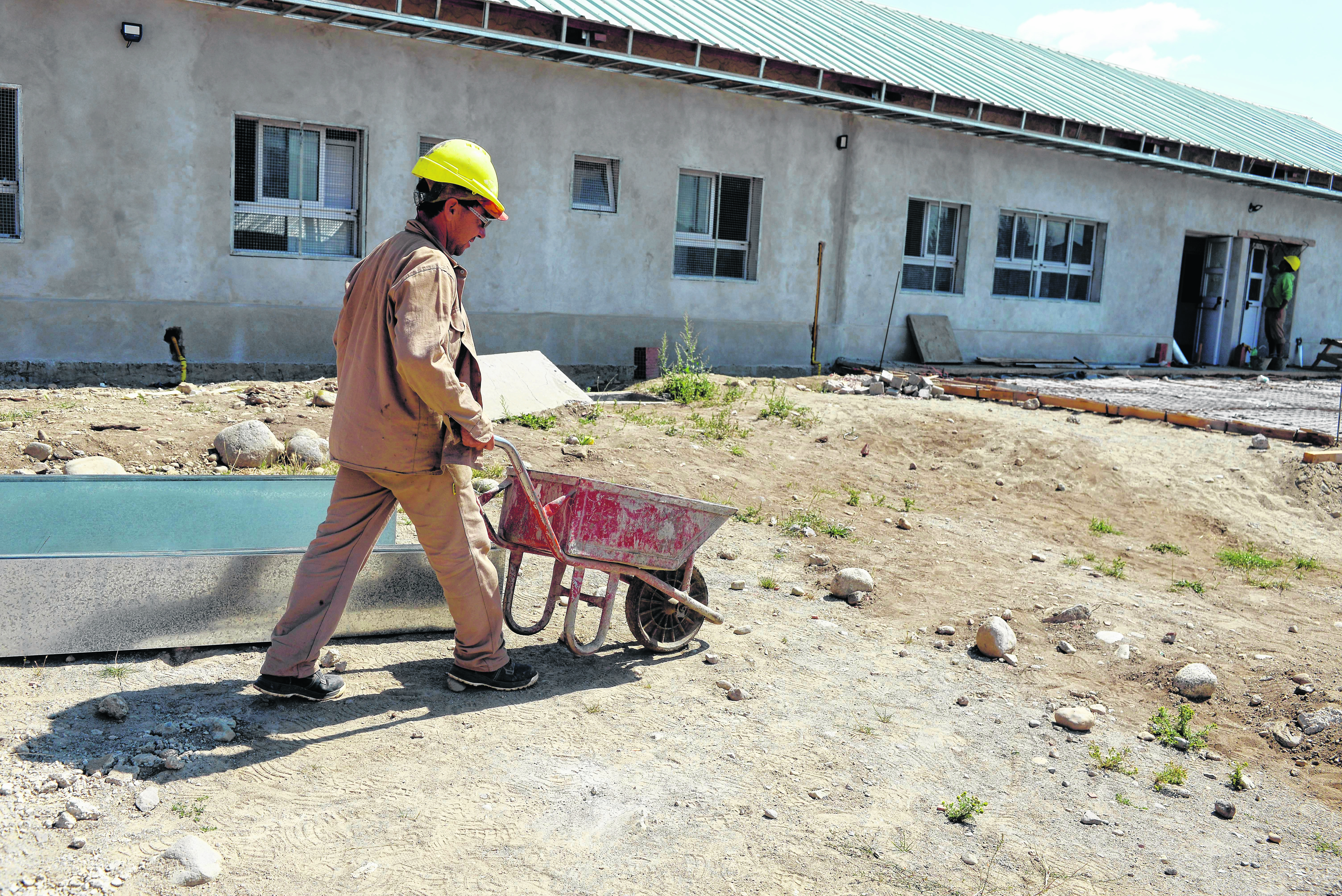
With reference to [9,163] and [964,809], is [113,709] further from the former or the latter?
[9,163]

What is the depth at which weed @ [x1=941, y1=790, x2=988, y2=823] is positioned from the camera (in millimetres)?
3338

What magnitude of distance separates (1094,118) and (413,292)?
49.8 ft

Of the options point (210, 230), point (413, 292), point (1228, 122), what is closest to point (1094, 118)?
point (1228, 122)

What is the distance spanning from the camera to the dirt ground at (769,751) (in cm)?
295

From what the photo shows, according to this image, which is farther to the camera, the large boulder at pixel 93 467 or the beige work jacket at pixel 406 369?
the large boulder at pixel 93 467

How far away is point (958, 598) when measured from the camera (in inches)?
223

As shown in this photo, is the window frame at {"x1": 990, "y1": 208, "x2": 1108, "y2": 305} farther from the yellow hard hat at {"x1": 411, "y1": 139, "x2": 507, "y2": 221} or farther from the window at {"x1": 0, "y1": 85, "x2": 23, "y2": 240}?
the yellow hard hat at {"x1": 411, "y1": 139, "x2": 507, "y2": 221}

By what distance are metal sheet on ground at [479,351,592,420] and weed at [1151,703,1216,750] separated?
18.5 feet

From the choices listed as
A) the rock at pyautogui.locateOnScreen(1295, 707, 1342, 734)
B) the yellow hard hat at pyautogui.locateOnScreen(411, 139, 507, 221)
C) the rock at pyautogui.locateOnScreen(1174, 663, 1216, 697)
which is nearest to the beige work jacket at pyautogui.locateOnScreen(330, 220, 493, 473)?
the yellow hard hat at pyautogui.locateOnScreen(411, 139, 507, 221)

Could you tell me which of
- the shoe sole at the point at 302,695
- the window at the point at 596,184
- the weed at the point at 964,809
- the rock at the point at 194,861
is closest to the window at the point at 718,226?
the window at the point at 596,184

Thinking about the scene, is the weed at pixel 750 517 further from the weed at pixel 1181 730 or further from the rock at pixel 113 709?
the rock at pixel 113 709

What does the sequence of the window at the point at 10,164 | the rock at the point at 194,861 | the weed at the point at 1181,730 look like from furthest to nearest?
the window at the point at 10,164 → the weed at the point at 1181,730 → the rock at the point at 194,861

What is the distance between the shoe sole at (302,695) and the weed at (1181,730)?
313 centimetres

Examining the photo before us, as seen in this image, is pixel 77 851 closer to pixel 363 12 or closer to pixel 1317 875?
pixel 1317 875
